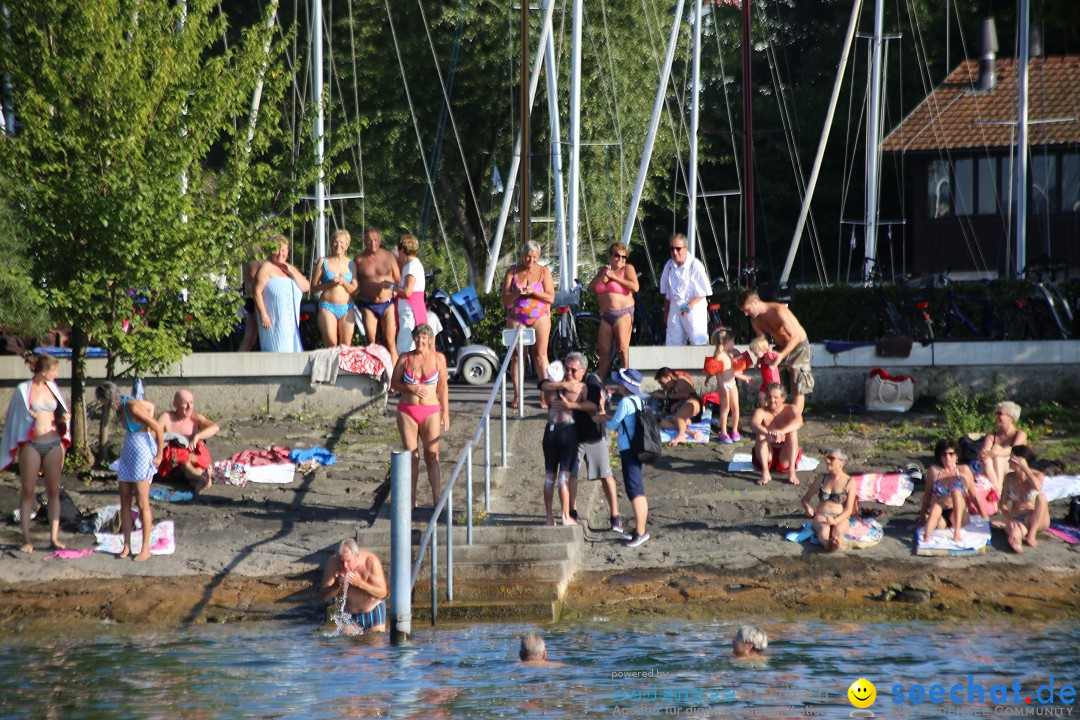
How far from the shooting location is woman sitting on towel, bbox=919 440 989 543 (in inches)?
508

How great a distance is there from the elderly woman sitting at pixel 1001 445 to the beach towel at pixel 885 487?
913mm

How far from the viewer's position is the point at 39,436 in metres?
13.4

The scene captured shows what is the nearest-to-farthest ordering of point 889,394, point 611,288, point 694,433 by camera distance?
point 694,433 < point 611,288 < point 889,394

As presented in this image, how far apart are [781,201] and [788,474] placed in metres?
32.2

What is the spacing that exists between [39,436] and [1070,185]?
30.1 meters

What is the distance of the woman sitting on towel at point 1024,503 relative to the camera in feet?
42.4

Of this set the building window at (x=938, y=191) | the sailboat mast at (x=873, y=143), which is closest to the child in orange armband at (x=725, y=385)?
the sailboat mast at (x=873, y=143)

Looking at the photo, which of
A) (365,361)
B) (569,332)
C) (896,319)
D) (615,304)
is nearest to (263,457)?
(365,361)

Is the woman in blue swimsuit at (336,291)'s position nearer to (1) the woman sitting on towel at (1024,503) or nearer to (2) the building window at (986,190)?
(1) the woman sitting on towel at (1024,503)

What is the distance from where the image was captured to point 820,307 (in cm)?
2034

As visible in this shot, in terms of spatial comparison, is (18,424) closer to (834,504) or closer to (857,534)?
(834,504)

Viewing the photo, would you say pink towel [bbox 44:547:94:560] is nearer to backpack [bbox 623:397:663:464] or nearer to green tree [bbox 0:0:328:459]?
green tree [bbox 0:0:328:459]

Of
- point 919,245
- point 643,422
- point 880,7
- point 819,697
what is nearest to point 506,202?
point 880,7

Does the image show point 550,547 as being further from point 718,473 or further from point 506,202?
point 506,202
